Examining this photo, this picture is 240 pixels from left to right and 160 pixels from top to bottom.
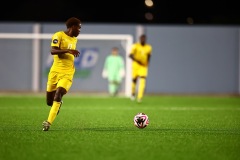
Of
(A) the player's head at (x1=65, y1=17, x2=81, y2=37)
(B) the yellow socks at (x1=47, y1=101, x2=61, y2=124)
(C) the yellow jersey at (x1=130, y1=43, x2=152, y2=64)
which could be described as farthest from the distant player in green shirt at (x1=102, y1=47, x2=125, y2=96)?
(B) the yellow socks at (x1=47, y1=101, x2=61, y2=124)

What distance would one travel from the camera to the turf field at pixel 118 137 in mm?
7301

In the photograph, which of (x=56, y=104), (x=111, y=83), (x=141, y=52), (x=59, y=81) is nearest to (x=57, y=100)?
(x=56, y=104)

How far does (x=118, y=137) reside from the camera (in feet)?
29.6

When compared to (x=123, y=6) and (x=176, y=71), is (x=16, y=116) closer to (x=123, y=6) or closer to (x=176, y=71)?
(x=176, y=71)

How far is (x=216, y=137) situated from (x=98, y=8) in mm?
30604

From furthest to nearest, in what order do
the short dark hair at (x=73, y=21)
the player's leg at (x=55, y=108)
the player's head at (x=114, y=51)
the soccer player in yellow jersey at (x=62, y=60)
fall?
1. the player's head at (x=114, y=51)
2. the short dark hair at (x=73, y=21)
3. the soccer player in yellow jersey at (x=62, y=60)
4. the player's leg at (x=55, y=108)

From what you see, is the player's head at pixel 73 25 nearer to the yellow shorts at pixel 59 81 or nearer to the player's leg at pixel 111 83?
the yellow shorts at pixel 59 81

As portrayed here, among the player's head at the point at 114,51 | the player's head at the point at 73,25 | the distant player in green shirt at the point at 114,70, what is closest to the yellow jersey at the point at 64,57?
the player's head at the point at 73,25

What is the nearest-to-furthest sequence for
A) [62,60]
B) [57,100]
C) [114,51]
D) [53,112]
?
[53,112]
[57,100]
[62,60]
[114,51]

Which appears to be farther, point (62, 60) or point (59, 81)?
point (62, 60)

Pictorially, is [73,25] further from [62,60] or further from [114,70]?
[114,70]

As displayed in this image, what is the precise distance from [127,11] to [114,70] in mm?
17782

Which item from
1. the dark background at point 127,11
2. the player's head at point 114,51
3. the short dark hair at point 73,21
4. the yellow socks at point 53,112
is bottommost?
the yellow socks at point 53,112

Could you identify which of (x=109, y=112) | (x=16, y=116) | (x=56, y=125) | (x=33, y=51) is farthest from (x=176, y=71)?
(x=56, y=125)
